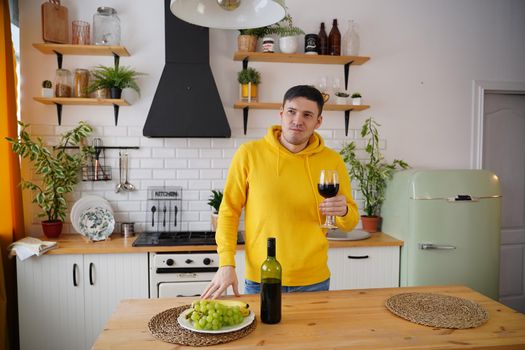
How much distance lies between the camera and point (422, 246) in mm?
3002

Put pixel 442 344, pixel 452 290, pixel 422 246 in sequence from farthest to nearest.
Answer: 1. pixel 422 246
2. pixel 452 290
3. pixel 442 344

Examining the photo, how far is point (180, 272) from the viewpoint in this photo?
289 cm

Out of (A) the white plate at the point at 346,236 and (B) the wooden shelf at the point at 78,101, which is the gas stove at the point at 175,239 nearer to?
(A) the white plate at the point at 346,236

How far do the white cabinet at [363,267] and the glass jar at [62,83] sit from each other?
2312 millimetres

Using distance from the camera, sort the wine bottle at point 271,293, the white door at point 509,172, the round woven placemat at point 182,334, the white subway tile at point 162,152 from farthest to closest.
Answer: the white door at point 509,172 < the white subway tile at point 162,152 < the wine bottle at point 271,293 < the round woven placemat at point 182,334

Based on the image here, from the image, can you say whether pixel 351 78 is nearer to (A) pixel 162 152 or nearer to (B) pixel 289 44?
(B) pixel 289 44

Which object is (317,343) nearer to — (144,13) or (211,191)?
(211,191)

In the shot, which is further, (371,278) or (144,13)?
(144,13)

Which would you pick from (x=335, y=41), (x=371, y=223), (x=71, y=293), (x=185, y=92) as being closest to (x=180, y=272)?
(x=71, y=293)

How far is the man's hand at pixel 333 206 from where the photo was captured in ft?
5.29

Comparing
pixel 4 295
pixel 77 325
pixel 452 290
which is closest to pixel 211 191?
pixel 77 325

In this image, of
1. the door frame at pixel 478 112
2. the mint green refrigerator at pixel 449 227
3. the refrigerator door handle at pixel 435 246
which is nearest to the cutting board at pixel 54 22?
the mint green refrigerator at pixel 449 227

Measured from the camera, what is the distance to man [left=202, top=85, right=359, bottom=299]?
1.80 metres

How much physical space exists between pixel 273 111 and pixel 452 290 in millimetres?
2159
